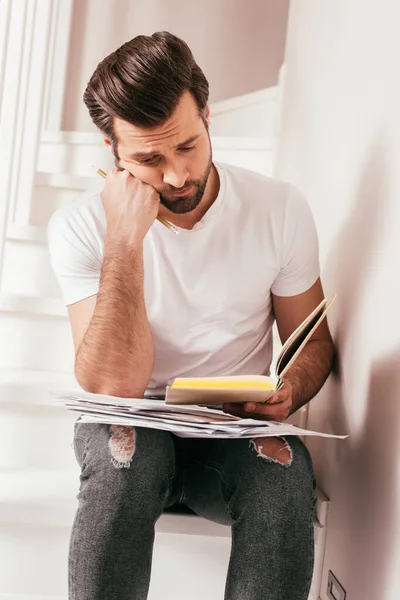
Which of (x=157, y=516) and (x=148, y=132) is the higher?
(x=148, y=132)

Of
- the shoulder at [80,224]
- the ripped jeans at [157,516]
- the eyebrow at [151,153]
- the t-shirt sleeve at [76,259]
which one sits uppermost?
the eyebrow at [151,153]

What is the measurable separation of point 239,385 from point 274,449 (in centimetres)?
16

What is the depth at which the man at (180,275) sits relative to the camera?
46.3 inches

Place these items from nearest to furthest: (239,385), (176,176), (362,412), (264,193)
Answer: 1. (239,385)
2. (362,412)
3. (176,176)
4. (264,193)

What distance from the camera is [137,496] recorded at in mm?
1051

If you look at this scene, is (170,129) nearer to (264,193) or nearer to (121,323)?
(264,193)

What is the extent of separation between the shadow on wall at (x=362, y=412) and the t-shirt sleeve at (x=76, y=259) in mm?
495

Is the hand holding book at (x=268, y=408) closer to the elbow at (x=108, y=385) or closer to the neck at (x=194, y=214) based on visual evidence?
the elbow at (x=108, y=385)

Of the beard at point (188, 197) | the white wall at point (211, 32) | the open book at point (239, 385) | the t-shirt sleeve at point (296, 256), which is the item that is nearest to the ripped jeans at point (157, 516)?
the open book at point (239, 385)

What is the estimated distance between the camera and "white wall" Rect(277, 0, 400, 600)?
3.71 feet

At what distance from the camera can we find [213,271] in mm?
1435

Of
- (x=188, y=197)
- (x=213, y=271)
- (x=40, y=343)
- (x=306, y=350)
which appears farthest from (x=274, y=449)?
(x=40, y=343)

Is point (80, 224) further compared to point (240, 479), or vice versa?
point (80, 224)

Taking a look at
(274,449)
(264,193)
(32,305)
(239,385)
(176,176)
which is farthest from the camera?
(32,305)
